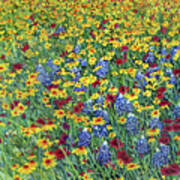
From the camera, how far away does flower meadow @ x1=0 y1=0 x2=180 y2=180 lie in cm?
190

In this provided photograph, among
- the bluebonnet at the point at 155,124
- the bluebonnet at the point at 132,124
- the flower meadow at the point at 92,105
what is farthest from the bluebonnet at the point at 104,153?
the bluebonnet at the point at 155,124

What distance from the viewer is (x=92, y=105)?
2357mm

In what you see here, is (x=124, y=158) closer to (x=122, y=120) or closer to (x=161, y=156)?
(x=161, y=156)

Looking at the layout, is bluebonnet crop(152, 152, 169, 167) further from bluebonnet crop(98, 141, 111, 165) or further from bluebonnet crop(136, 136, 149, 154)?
bluebonnet crop(98, 141, 111, 165)

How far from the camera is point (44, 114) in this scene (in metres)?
2.45

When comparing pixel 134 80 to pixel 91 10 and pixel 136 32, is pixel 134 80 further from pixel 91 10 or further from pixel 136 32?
pixel 91 10

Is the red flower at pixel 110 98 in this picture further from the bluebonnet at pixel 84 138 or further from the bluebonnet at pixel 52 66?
the bluebonnet at pixel 52 66

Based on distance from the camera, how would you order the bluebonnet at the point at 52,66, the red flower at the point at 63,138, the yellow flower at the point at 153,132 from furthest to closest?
the bluebonnet at the point at 52,66 → the red flower at the point at 63,138 → the yellow flower at the point at 153,132

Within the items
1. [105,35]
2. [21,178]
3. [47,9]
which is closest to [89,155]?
[21,178]

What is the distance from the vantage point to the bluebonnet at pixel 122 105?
2.11 m

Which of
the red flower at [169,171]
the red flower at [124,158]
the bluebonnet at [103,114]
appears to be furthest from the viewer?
the bluebonnet at [103,114]

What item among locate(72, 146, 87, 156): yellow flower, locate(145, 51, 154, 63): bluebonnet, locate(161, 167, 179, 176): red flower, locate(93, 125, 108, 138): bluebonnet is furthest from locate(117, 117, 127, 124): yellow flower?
locate(145, 51, 154, 63): bluebonnet

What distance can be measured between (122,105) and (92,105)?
12.4 inches

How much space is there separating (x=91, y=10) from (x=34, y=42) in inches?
41.8
